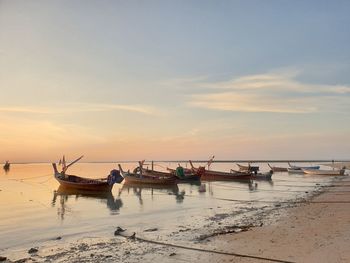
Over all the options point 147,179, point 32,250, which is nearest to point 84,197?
point 147,179

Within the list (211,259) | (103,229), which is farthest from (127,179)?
(211,259)

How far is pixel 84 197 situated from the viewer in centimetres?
3328

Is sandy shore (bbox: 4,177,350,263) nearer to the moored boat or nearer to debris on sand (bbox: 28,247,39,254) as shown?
debris on sand (bbox: 28,247,39,254)

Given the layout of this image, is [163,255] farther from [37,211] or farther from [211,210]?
[37,211]

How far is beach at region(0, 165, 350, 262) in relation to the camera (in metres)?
10.8

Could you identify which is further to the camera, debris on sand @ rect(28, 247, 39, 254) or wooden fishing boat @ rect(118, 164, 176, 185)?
wooden fishing boat @ rect(118, 164, 176, 185)

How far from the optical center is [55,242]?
1477 centimetres

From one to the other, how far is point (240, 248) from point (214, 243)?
1.31 metres

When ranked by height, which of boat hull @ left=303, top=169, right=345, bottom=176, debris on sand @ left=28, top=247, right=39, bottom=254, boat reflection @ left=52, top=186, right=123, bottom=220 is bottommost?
debris on sand @ left=28, top=247, right=39, bottom=254

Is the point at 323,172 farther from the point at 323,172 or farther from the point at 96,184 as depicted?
the point at 96,184

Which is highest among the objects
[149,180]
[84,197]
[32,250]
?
[149,180]

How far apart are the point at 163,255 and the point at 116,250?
193cm

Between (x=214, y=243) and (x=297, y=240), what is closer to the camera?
(x=297, y=240)

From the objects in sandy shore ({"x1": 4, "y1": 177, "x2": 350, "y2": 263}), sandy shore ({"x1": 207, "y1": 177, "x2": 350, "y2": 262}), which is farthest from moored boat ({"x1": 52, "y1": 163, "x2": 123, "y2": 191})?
sandy shore ({"x1": 207, "y1": 177, "x2": 350, "y2": 262})
